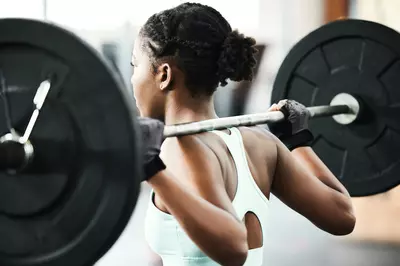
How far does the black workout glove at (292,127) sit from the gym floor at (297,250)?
49.5 inches

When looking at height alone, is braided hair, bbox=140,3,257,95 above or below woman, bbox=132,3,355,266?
above

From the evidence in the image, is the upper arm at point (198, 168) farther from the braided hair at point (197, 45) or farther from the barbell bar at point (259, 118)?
the braided hair at point (197, 45)

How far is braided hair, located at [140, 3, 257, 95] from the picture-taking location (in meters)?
1.25

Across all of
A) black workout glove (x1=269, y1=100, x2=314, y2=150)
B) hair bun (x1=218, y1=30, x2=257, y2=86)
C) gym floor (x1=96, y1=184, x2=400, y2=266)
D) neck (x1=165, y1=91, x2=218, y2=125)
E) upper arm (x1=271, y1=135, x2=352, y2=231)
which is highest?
hair bun (x1=218, y1=30, x2=257, y2=86)

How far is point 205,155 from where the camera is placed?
46.5 inches

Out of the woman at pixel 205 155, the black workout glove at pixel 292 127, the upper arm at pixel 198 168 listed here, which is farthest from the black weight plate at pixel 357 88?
the upper arm at pixel 198 168

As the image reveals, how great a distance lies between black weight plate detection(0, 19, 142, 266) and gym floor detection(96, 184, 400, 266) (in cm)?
176

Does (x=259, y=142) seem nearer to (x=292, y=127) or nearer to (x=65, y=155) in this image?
(x=292, y=127)

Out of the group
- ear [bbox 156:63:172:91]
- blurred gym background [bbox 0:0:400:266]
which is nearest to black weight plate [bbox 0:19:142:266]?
ear [bbox 156:63:172:91]

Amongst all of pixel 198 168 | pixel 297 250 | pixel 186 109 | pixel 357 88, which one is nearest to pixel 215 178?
pixel 198 168

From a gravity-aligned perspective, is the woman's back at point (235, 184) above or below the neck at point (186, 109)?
below

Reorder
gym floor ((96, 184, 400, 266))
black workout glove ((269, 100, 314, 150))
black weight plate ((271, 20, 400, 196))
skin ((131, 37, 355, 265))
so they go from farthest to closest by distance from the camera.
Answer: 1. gym floor ((96, 184, 400, 266))
2. black weight plate ((271, 20, 400, 196))
3. black workout glove ((269, 100, 314, 150))
4. skin ((131, 37, 355, 265))

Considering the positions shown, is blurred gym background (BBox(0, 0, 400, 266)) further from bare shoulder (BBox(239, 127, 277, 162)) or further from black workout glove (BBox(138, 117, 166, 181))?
black workout glove (BBox(138, 117, 166, 181))

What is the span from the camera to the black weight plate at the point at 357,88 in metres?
1.78
